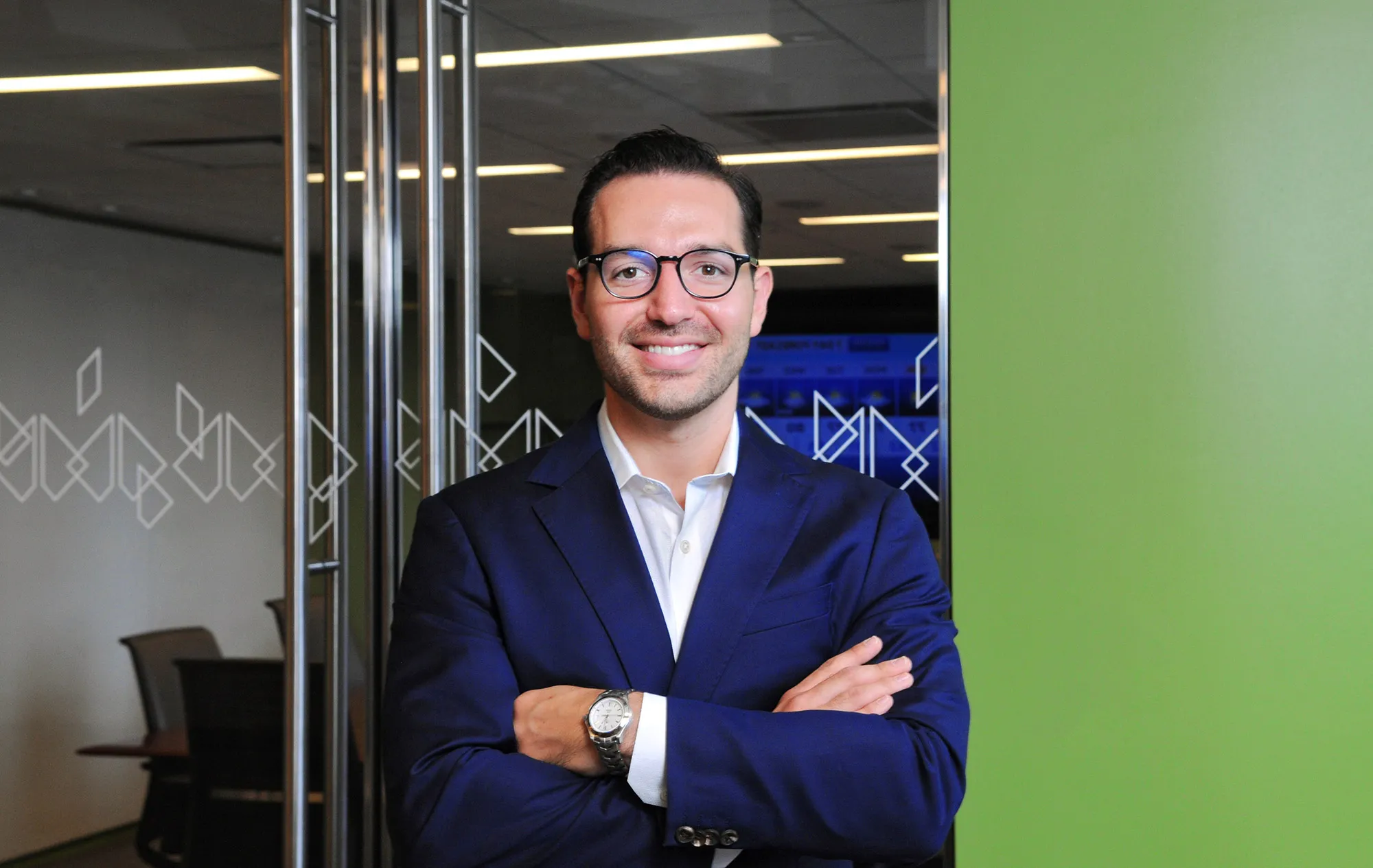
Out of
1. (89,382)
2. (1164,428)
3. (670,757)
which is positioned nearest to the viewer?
(670,757)

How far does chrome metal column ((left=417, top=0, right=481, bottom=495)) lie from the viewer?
9.42ft

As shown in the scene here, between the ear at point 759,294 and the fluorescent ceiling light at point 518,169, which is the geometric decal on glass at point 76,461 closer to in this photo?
the fluorescent ceiling light at point 518,169

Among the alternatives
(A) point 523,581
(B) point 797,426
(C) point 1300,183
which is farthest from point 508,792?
(C) point 1300,183

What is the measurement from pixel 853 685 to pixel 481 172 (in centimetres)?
174

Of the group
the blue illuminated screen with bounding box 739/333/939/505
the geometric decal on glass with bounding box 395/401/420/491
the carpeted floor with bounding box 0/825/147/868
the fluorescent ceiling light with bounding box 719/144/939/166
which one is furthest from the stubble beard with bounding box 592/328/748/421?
the carpeted floor with bounding box 0/825/147/868

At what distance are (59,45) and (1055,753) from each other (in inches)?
98.1

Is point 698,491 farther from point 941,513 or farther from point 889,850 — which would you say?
point 941,513

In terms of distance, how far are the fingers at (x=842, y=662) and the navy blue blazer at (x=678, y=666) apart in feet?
0.12

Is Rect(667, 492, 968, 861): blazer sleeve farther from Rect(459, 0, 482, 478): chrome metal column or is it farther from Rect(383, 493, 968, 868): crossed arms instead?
Rect(459, 0, 482, 478): chrome metal column

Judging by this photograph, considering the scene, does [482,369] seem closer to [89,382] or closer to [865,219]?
[89,382]

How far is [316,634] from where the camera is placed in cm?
293

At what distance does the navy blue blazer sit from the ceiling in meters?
1.07

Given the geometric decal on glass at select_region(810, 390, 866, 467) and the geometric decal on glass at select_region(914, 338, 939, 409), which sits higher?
the geometric decal on glass at select_region(914, 338, 939, 409)

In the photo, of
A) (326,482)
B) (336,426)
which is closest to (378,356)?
(336,426)
